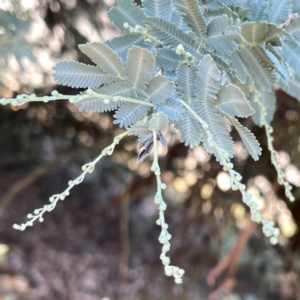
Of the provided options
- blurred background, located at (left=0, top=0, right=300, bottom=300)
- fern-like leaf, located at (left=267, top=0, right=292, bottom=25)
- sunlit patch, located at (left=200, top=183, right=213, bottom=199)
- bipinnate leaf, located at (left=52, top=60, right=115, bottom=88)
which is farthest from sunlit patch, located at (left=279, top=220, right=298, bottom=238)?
bipinnate leaf, located at (left=52, top=60, right=115, bottom=88)

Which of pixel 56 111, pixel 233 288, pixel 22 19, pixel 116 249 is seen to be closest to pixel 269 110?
pixel 22 19

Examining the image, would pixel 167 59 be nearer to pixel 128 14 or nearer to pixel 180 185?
pixel 128 14

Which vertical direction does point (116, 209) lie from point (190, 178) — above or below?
below

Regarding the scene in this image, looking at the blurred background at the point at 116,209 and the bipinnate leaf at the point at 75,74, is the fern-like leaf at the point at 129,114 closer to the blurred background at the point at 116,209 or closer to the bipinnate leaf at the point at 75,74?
the bipinnate leaf at the point at 75,74

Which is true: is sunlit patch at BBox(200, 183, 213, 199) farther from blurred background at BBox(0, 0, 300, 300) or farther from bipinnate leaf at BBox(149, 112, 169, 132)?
bipinnate leaf at BBox(149, 112, 169, 132)

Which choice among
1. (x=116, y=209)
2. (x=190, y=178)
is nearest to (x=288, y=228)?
(x=190, y=178)
